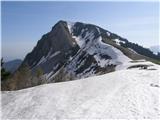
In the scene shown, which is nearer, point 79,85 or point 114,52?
point 79,85

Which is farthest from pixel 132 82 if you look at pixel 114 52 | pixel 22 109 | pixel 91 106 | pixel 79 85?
pixel 114 52

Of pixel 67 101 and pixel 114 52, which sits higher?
pixel 67 101

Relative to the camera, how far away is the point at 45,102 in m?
23.4

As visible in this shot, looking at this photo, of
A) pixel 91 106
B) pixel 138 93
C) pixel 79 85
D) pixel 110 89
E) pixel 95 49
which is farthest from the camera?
pixel 95 49

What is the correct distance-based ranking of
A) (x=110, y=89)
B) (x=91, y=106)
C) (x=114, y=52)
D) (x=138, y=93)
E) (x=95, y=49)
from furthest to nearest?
(x=95, y=49) < (x=114, y=52) < (x=110, y=89) < (x=138, y=93) < (x=91, y=106)

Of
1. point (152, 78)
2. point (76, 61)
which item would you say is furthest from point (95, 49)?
point (152, 78)

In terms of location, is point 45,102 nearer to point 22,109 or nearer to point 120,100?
point 22,109

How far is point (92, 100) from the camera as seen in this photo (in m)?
22.4

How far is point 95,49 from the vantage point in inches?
6097

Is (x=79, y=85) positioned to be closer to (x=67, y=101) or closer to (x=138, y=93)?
(x=67, y=101)

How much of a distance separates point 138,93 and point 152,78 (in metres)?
5.24

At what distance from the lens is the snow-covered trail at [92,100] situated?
1961cm

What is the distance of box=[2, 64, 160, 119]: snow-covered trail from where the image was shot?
1961cm

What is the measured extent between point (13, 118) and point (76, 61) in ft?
461
